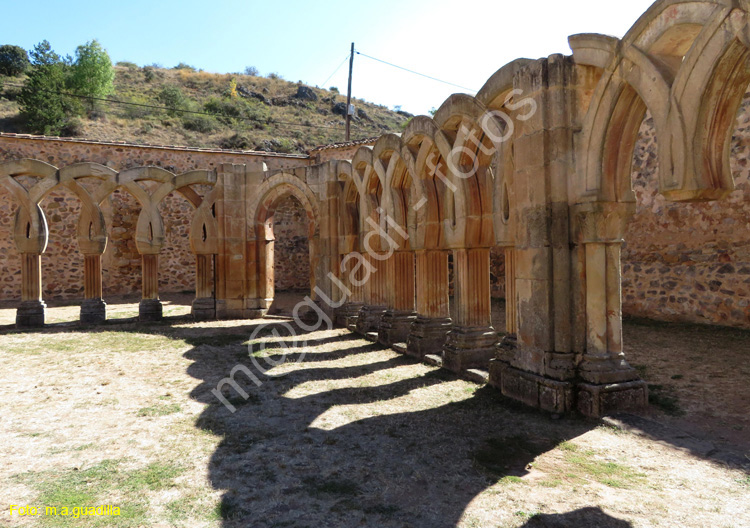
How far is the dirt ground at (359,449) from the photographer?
272cm

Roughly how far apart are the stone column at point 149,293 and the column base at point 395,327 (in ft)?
18.2

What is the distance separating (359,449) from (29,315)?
938 cm

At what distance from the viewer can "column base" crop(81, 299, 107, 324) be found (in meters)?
10.3

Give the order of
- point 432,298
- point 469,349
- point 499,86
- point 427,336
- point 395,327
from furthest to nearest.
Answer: point 395,327, point 432,298, point 427,336, point 469,349, point 499,86

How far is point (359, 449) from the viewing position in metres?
3.66

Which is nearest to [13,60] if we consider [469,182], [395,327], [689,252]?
[395,327]

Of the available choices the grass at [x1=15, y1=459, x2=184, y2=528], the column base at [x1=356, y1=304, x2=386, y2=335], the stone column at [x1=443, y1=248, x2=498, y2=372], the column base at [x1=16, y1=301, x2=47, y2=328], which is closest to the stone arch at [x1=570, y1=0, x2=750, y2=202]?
the stone column at [x1=443, y1=248, x2=498, y2=372]

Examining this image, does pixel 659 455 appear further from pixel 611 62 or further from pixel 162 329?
pixel 162 329

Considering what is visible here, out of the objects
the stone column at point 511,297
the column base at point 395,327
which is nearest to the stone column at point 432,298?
the column base at point 395,327

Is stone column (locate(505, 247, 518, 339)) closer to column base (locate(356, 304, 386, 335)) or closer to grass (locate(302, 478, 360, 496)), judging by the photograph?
grass (locate(302, 478, 360, 496))

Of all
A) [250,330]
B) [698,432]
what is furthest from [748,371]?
[250,330]

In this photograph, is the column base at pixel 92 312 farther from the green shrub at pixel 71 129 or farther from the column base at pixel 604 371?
the green shrub at pixel 71 129

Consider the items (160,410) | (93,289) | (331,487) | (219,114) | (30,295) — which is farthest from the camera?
(219,114)

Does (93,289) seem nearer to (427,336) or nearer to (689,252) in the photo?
(427,336)
